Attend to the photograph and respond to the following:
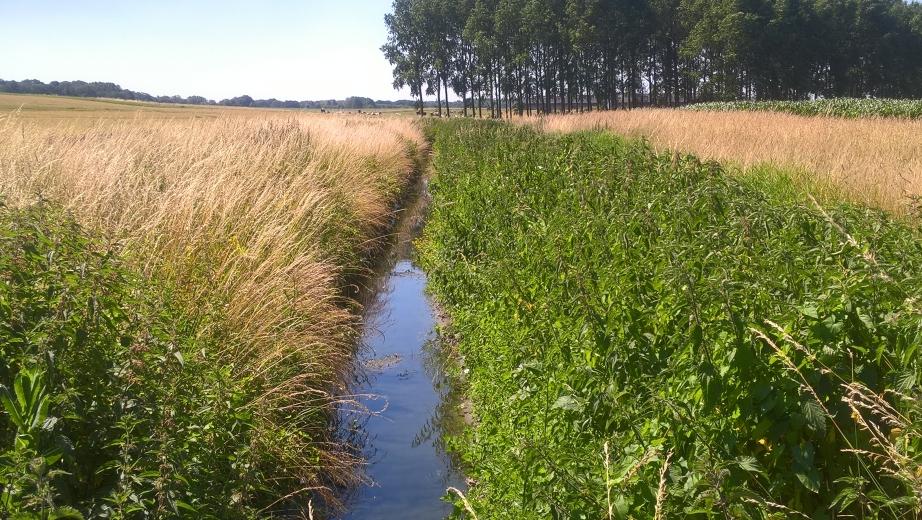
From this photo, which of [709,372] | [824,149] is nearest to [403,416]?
→ [709,372]

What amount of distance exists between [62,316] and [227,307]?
2087mm

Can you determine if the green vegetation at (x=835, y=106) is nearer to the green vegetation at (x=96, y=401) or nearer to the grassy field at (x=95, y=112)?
the grassy field at (x=95, y=112)

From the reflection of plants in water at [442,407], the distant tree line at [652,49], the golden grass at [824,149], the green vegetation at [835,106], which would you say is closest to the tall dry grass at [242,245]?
the reflection of plants in water at [442,407]

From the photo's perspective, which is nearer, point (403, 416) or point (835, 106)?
point (403, 416)

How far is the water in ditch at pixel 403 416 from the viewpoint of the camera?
5.19 m

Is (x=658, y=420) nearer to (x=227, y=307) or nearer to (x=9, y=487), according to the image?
(x=9, y=487)

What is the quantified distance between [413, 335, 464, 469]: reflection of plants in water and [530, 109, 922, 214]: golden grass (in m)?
3.63

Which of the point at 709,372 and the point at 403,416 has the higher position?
the point at 709,372

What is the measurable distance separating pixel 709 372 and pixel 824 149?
10.3 metres

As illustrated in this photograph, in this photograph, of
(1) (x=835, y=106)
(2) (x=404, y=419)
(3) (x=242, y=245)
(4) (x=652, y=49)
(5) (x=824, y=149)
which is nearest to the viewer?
(2) (x=404, y=419)

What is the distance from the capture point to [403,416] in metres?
6.50

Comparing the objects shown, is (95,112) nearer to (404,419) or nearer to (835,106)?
(404,419)

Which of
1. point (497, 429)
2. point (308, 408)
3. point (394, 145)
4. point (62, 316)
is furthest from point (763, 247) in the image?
point (394, 145)

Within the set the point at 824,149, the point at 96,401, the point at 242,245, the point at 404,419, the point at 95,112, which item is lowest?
the point at 404,419
